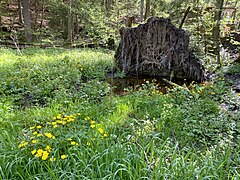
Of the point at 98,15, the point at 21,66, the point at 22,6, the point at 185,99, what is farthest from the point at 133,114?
the point at 22,6

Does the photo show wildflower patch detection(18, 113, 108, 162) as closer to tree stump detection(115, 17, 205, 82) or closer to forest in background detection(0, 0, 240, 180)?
forest in background detection(0, 0, 240, 180)

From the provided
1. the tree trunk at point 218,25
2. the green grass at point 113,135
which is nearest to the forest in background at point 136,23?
the tree trunk at point 218,25

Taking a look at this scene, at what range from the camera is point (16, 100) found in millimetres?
4387

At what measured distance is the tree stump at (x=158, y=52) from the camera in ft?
24.2

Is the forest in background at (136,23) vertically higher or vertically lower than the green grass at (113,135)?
higher

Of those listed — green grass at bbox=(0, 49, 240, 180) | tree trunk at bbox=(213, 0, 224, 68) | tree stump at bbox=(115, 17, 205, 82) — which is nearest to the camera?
green grass at bbox=(0, 49, 240, 180)

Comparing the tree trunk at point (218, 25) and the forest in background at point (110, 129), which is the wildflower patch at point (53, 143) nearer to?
the forest in background at point (110, 129)

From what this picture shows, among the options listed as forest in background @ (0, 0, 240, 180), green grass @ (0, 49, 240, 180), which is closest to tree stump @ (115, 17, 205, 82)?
forest in background @ (0, 0, 240, 180)

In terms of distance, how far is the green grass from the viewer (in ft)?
6.63

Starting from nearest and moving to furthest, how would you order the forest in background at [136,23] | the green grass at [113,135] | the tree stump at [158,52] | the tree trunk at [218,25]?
the green grass at [113,135] < the tree stump at [158,52] < the tree trunk at [218,25] < the forest in background at [136,23]

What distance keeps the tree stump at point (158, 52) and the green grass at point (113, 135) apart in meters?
2.66

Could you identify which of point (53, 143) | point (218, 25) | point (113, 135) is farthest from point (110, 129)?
point (218, 25)

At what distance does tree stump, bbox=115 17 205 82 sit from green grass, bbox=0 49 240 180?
2.66m

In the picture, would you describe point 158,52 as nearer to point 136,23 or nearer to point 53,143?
point 53,143
